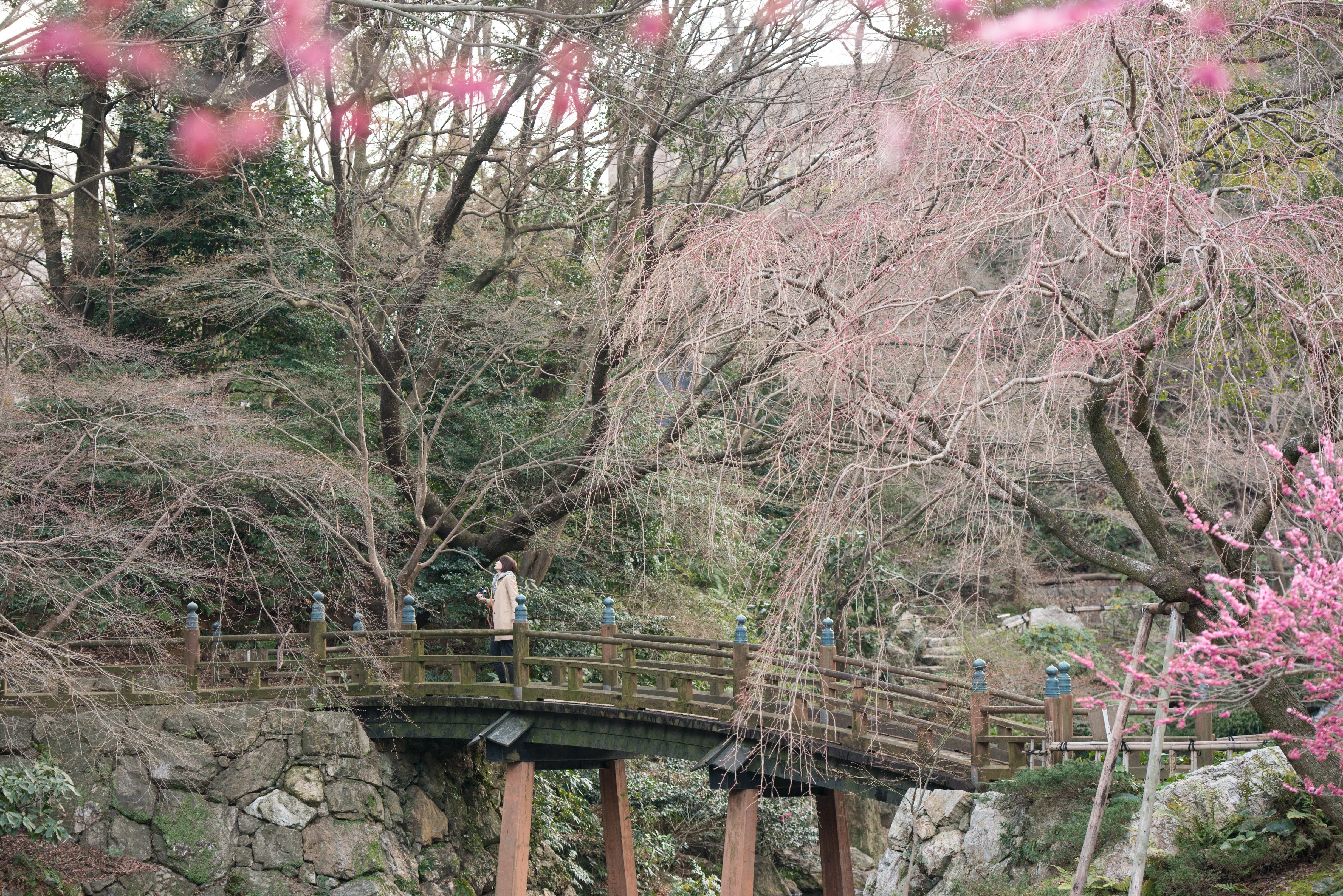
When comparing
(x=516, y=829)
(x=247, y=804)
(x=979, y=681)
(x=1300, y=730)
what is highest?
(x=1300, y=730)

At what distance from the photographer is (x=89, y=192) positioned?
15.3m

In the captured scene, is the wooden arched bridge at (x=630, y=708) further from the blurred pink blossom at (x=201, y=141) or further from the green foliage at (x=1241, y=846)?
the blurred pink blossom at (x=201, y=141)

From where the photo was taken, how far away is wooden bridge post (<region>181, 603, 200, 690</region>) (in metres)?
12.2

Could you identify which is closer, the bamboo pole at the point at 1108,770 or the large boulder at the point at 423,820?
the bamboo pole at the point at 1108,770

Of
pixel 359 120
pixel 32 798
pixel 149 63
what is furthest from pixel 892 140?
pixel 149 63

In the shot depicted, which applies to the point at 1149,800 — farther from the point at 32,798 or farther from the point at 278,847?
the point at 32,798

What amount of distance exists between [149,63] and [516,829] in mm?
10434

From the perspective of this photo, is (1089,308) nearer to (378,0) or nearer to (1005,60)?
(1005,60)

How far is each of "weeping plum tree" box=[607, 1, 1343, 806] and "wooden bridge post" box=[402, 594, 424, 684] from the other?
19.5 ft

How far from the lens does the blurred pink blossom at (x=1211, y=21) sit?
633 cm

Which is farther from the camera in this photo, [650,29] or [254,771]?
[650,29]

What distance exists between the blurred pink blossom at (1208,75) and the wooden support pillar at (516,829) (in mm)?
8802

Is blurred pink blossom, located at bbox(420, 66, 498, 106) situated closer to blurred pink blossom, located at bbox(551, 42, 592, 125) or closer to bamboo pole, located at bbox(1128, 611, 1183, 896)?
blurred pink blossom, located at bbox(551, 42, 592, 125)

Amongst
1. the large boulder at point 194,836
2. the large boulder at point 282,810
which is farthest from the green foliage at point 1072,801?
the large boulder at point 194,836
